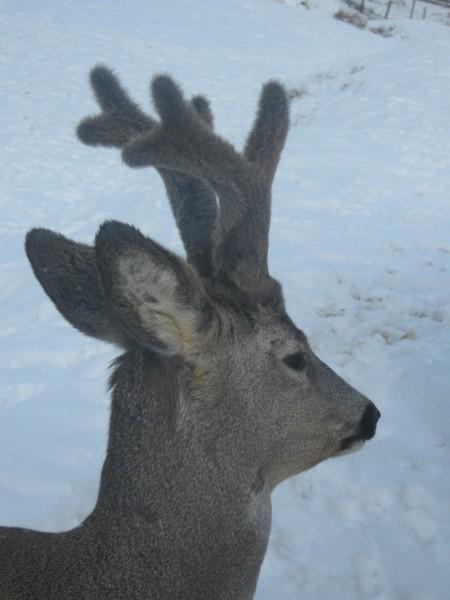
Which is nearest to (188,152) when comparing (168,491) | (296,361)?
(296,361)

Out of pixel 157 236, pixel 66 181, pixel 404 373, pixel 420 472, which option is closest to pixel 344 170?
pixel 157 236

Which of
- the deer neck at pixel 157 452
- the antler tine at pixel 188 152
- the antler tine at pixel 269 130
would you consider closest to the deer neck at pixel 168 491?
the deer neck at pixel 157 452

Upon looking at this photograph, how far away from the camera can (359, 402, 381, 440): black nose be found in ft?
9.40

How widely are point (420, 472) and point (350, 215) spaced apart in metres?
4.81

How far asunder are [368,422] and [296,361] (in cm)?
43

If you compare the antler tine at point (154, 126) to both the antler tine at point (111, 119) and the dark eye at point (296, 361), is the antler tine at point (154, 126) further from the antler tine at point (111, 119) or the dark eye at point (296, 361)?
the dark eye at point (296, 361)

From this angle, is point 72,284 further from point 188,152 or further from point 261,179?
point 261,179

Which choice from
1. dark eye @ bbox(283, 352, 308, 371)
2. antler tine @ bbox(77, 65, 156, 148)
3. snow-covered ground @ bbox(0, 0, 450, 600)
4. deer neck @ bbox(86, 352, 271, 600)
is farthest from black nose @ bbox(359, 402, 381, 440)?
antler tine @ bbox(77, 65, 156, 148)

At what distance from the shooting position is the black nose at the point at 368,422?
9.40 ft

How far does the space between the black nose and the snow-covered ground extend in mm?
1141

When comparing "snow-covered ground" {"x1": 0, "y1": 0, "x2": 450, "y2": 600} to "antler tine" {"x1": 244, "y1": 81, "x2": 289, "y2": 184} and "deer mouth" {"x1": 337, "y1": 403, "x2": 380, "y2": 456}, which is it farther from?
"antler tine" {"x1": 244, "y1": 81, "x2": 289, "y2": 184}

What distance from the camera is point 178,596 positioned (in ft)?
7.97

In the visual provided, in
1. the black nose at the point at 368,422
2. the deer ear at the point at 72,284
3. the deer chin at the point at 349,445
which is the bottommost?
the deer chin at the point at 349,445

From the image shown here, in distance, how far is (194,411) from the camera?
2.48m
